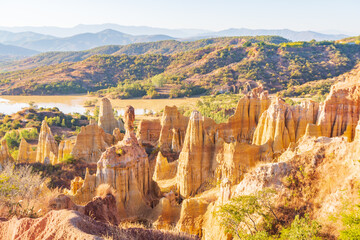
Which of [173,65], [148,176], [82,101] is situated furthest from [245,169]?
[173,65]

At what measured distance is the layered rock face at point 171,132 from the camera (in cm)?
2925

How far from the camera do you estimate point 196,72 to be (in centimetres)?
11656

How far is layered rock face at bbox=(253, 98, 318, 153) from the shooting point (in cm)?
2034

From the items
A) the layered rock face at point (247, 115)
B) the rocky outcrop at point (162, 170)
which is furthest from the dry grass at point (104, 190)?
Answer: the layered rock face at point (247, 115)

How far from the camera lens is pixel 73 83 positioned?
115 metres

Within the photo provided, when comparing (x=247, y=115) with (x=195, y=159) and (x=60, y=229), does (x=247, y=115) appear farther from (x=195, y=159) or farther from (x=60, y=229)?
(x=60, y=229)

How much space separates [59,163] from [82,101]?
73.4 meters

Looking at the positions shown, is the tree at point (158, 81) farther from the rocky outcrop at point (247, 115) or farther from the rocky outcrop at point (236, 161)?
the rocky outcrop at point (236, 161)

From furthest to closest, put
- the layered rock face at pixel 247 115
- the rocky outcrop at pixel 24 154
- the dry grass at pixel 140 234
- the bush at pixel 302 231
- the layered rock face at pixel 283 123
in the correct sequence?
the rocky outcrop at pixel 24 154 < the layered rock face at pixel 247 115 < the layered rock face at pixel 283 123 < the dry grass at pixel 140 234 < the bush at pixel 302 231

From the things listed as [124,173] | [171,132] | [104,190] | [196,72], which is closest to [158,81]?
[196,72]

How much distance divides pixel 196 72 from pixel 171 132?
89.1 m

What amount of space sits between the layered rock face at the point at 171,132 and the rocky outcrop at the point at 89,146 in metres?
5.84

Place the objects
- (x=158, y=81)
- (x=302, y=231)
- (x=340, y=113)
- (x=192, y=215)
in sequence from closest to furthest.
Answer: (x=302, y=231) → (x=192, y=215) → (x=340, y=113) → (x=158, y=81)

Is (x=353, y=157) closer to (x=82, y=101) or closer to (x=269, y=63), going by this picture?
(x=82, y=101)
